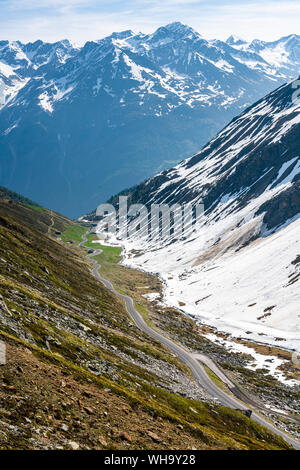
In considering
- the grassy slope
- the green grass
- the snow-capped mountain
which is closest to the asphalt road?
the green grass

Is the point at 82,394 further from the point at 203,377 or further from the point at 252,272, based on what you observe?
the point at 252,272

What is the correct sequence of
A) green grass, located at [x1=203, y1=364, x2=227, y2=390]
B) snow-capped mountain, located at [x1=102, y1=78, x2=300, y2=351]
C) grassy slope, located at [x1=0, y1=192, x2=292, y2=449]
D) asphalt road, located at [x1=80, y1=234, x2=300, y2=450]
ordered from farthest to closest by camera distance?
snow-capped mountain, located at [x1=102, y1=78, x2=300, y2=351]
green grass, located at [x1=203, y1=364, x2=227, y2=390]
asphalt road, located at [x1=80, y1=234, x2=300, y2=450]
grassy slope, located at [x1=0, y1=192, x2=292, y2=449]

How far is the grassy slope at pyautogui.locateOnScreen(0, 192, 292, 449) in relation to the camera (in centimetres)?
2481

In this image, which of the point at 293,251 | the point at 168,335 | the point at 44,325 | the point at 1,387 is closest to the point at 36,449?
the point at 1,387

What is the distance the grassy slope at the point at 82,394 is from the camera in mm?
24812

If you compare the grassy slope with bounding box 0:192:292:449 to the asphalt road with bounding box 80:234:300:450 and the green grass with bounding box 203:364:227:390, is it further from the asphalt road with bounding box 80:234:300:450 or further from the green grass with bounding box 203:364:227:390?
the green grass with bounding box 203:364:227:390

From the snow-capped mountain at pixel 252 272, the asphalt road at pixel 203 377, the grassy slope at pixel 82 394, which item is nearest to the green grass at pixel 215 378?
the asphalt road at pixel 203 377

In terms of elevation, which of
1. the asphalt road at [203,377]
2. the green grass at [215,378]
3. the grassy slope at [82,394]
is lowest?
the green grass at [215,378]

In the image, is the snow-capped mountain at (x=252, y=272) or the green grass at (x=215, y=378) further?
the snow-capped mountain at (x=252, y=272)

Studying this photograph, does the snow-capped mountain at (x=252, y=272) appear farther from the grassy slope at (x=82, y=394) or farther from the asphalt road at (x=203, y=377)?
the grassy slope at (x=82, y=394)

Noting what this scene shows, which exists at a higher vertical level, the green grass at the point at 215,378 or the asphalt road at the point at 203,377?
the asphalt road at the point at 203,377

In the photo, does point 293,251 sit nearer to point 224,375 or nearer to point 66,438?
point 224,375

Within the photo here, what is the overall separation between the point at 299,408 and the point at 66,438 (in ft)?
162

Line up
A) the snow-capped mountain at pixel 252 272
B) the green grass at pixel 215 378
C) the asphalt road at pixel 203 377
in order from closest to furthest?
1. the asphalt road at pixel 203 377
2. the green grass at pixel 215 378
3. the snow-capped mountain at pixel 252 272
